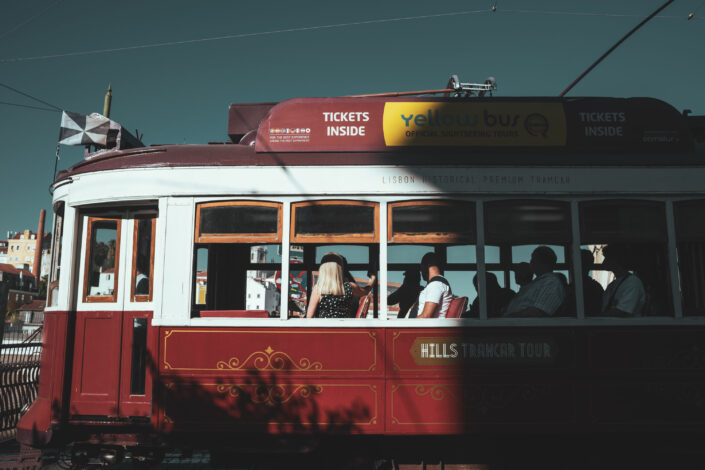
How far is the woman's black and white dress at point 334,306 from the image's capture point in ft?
15.4

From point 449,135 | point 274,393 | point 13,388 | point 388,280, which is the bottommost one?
point 13,388

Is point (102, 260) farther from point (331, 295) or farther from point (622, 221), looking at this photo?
point (622, 221)

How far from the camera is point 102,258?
16.4ft

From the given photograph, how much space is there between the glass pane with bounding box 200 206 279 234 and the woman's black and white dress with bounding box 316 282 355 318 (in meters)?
0.78

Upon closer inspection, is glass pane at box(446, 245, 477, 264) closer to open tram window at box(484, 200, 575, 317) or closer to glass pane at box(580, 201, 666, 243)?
open tram window at box(484, 200, 575, 317)

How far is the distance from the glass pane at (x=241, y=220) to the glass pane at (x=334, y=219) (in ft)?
0.78

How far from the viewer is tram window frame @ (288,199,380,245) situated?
4605 mm

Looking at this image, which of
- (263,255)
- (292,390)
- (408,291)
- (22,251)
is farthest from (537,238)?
(22,251)

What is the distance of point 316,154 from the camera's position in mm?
4816

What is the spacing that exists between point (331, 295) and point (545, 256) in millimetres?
2044

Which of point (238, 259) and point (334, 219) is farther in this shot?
point (238, 259)

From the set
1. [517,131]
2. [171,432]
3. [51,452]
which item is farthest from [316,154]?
[51,452]

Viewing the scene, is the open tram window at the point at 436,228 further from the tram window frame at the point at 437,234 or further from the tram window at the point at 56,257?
the tram window at the point at 56,257

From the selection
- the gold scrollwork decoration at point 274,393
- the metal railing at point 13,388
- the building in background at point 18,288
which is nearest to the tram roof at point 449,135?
the gold scrollwork decoration at point 274,393
